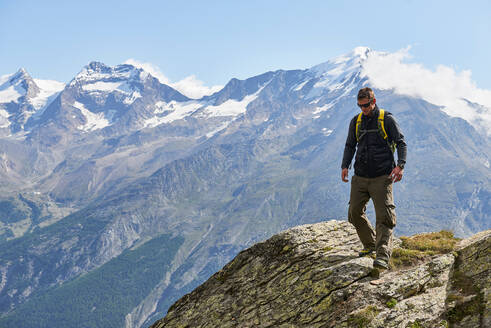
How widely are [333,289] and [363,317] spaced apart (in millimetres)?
1921

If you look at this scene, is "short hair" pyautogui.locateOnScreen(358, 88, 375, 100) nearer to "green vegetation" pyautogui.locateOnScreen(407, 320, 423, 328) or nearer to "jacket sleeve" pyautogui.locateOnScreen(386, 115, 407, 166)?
"jacket sleeve" pyautogui.locateOnScreen(386, 115, 407, 166)

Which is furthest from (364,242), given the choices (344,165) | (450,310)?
(450,310)

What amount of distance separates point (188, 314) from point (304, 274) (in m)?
6.11

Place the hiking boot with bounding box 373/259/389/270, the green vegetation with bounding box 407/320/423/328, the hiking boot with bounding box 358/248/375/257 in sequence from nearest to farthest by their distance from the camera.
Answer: the green vegetation with bounding box 407/320/423/328 < the hiking boot with bounding box 373/259/389/270 < the hiking boot with bounding box 358/248/375/257

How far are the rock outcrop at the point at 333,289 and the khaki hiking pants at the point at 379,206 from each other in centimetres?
81

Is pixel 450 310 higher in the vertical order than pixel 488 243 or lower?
lower

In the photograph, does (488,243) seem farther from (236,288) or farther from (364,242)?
(236,288)

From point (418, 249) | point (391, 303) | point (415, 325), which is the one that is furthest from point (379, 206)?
point (415, 325)

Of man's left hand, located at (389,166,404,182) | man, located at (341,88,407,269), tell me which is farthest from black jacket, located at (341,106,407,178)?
man's left hand, located at (389,166,404,182)

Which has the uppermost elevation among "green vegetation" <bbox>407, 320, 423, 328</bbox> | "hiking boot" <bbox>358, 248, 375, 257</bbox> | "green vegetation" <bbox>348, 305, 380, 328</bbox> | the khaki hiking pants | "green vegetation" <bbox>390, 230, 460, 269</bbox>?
the khaki hiking pants

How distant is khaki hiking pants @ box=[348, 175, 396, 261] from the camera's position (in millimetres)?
12062

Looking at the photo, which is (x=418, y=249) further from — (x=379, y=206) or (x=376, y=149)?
(x=376, y=149)

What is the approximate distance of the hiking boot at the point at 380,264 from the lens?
11.6 meters

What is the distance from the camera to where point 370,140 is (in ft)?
40.8
